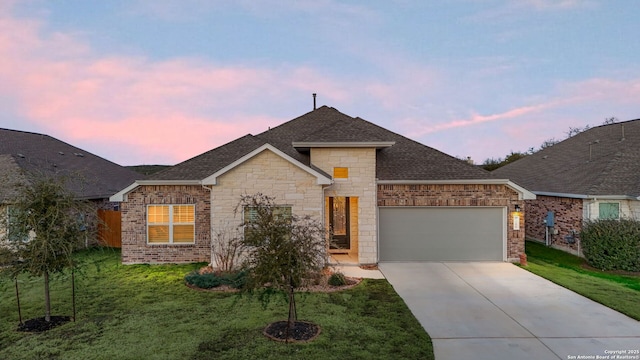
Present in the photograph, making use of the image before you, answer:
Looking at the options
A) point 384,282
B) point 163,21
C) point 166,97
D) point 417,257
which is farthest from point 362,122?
point 166,97

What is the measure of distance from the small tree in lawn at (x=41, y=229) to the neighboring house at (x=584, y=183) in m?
16.4

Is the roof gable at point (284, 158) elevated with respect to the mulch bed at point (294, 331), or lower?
elevated

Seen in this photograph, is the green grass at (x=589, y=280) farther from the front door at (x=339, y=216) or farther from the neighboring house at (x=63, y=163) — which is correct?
the neighboring house at (x=63, y=163)

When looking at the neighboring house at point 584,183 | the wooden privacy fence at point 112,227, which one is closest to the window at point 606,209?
the neighboring house at point 584,183

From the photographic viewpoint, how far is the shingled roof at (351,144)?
11969 mm

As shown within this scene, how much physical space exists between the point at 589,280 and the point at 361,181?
7207 mm

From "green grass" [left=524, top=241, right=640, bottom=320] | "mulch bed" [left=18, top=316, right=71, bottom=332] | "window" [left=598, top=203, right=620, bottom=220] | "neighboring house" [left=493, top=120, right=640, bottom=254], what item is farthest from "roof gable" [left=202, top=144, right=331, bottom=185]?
"window" [left=598, top=203, right=620, bottom=220]

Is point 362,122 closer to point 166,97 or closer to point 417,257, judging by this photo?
point 417,257

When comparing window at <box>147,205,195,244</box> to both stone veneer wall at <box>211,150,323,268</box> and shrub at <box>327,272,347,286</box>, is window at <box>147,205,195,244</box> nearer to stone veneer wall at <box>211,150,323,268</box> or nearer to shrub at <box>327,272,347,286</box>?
stone veneer wall at <box>211,150,323,268</box>

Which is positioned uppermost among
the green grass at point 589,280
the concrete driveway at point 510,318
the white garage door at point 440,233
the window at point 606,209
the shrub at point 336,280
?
the window at point 606,209

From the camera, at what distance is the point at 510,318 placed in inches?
278

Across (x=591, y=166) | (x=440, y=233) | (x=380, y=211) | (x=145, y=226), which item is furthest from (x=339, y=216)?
(x=591, y=166)

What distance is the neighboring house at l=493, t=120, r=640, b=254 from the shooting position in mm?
13367

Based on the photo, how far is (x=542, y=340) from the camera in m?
6.00
